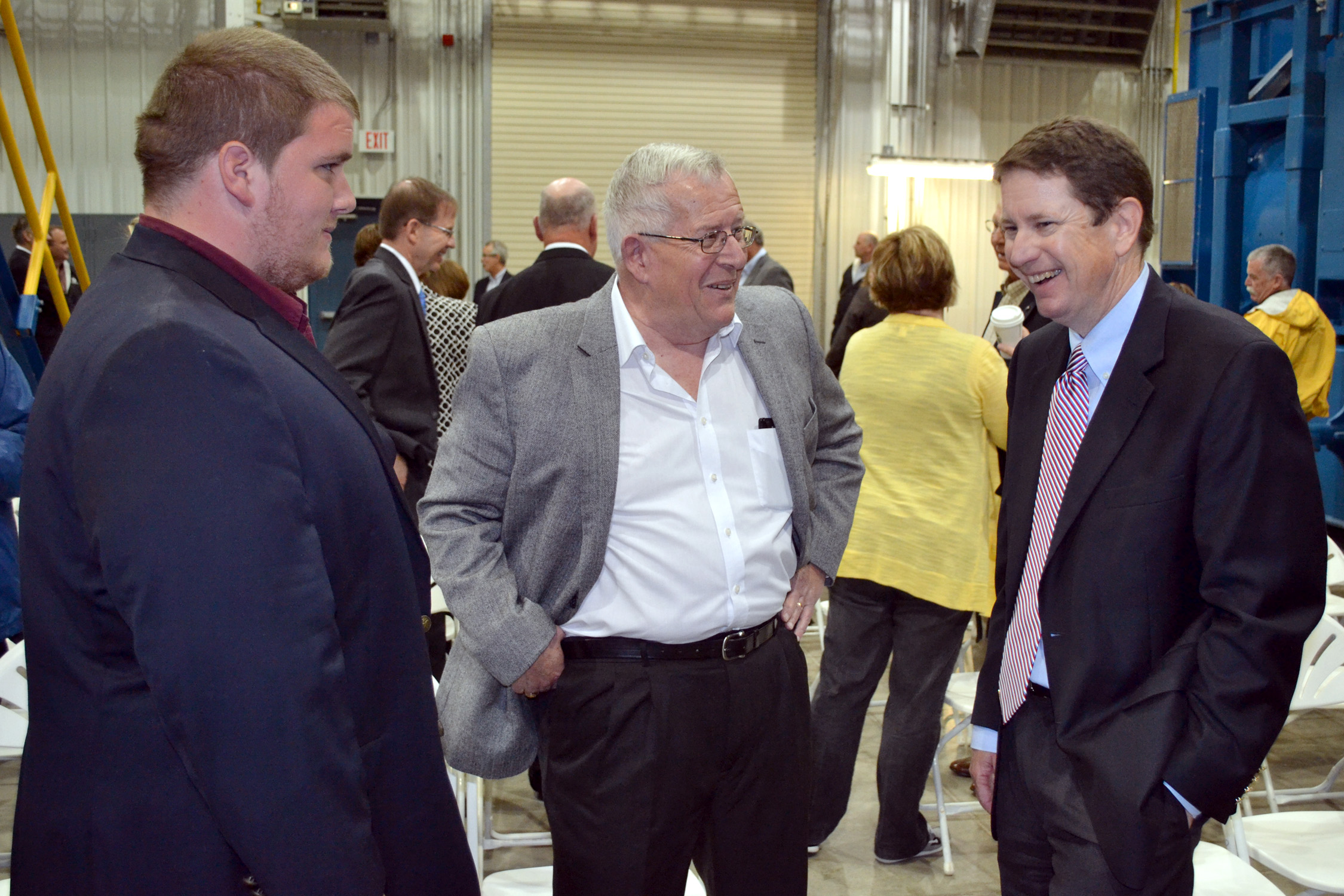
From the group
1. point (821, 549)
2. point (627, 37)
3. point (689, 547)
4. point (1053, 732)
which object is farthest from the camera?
point (627, 37)

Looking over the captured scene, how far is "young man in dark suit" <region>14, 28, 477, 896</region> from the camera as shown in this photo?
3.41ft

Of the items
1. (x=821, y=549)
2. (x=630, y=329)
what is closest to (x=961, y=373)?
(x=821, y=549)

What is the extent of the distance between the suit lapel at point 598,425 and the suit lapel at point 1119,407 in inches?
28.7

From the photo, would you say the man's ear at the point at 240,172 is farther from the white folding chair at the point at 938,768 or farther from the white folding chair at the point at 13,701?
the white folding chair at the point at 938,768

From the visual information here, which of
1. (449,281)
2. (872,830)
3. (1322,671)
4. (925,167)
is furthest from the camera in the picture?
(925,167)

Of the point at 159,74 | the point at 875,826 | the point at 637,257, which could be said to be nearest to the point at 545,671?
the point at 637,257

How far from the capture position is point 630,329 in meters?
A: 1.98

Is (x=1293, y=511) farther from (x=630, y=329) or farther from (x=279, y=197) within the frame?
(x=279, y=197)

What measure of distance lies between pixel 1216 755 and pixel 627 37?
9.76m

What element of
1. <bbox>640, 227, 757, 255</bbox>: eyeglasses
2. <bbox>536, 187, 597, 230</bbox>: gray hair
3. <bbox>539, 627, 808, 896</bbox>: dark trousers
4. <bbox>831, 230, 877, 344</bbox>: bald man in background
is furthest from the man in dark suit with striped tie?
<bbox>831, 230, 877, 344</bbox>: bald man in background

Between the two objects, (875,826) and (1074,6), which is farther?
(1074,6)

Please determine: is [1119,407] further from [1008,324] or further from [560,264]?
[560,264]

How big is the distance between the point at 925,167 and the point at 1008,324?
7.06m

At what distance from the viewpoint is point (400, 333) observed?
3.68 meters
